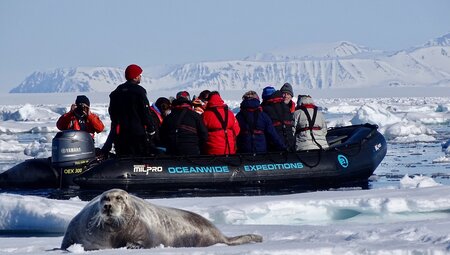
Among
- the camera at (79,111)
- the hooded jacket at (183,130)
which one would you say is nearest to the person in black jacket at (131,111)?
the hooded jacket at (183,130)

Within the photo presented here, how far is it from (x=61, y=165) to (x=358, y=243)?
5.55 m

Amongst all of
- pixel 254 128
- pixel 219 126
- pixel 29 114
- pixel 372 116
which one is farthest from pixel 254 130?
pixel 29 114

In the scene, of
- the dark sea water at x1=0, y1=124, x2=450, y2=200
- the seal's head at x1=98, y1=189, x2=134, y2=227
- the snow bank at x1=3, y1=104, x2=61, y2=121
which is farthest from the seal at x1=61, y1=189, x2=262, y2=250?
the snow bank at x1=3, y1=104, x2=61, y2=121

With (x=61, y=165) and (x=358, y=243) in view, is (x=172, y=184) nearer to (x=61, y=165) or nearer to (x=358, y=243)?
(x=61, y=165)

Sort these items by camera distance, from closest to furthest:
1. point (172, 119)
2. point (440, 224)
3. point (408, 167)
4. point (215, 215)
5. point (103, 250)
Answer: point (103, 250) → point (440, 224) → point (215, 215) → point (172, 119) → point (408, 167)

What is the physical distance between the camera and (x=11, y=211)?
22.8 ft

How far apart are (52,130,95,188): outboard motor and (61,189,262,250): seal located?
451 centimetres

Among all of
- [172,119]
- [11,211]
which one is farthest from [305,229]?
[172,119]

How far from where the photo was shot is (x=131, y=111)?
9.19 metres

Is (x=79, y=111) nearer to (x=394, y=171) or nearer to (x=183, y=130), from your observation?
(x=183, y=130)

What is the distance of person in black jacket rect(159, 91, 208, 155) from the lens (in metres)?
9.48

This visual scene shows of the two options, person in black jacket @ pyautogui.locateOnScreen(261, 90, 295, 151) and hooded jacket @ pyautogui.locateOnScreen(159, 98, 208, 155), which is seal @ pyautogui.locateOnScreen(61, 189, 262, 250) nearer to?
hooded jacket @ pyautogui.locateOnScreen(159, 98, 208, 155)

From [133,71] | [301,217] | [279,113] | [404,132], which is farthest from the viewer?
[404,132]

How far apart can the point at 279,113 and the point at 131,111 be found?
1.81 m
